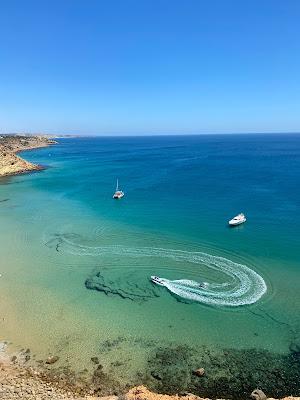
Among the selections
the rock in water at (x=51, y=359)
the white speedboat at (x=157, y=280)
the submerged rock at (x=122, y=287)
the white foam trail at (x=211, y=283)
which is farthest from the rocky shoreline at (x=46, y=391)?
the white speedboat at (x=157, y=280)

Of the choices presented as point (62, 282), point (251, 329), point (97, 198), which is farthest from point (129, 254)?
point (97, 198)

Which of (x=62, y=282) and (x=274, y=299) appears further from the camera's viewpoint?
(x=62, y=282)

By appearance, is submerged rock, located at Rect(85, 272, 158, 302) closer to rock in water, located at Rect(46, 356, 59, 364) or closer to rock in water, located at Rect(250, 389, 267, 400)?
rock in water, located at Rect(46, 356, 59, 364)

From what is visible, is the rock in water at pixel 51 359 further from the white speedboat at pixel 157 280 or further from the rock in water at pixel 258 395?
the rock in water at pixel 258 395

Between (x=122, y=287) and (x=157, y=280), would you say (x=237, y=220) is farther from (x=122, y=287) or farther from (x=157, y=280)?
(x=122, y=287)

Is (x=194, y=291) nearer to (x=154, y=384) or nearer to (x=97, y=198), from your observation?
(x=154, y=384)

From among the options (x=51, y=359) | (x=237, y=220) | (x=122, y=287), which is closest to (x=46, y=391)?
(x=51, y=359)
